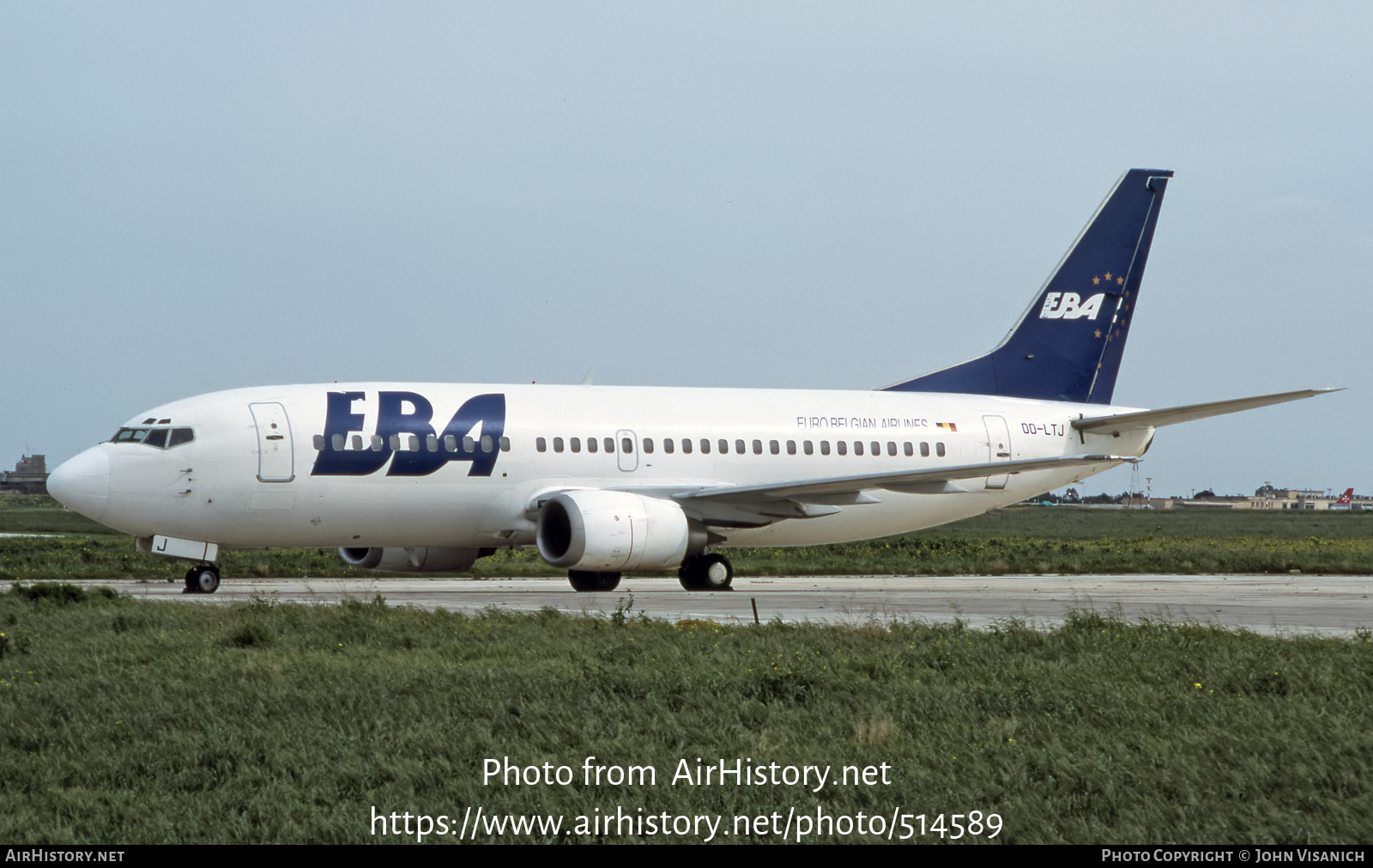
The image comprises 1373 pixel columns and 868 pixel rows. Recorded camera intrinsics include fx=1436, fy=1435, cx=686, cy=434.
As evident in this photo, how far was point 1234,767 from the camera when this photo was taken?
8305mm

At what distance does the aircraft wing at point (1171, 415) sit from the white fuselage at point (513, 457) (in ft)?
1.59

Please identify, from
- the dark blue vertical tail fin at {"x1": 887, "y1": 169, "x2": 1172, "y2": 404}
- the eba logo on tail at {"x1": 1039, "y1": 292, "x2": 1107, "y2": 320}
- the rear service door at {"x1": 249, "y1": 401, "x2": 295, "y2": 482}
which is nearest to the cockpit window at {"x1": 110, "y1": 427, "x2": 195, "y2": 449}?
the rear service door at {"x1": 249, "y1": 401, "x2": 295, "y2": 482}

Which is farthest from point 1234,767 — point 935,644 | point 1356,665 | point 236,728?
point 236,728

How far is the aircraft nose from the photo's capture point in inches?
888

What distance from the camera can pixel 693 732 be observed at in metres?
9.45

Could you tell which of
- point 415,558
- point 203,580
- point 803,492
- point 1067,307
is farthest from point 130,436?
point 1067,307

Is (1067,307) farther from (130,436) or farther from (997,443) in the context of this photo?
(130,436)

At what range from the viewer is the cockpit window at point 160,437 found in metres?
23.1

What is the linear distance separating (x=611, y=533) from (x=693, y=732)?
1418cm

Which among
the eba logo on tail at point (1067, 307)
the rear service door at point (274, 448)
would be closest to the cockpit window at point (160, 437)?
the rear service door at point (274, 448)

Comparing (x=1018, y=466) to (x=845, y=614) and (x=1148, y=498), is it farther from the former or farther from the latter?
(x=1148, y=498)

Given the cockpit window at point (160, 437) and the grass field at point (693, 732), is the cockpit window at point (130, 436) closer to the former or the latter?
the cockpit window at point (160, 437)
